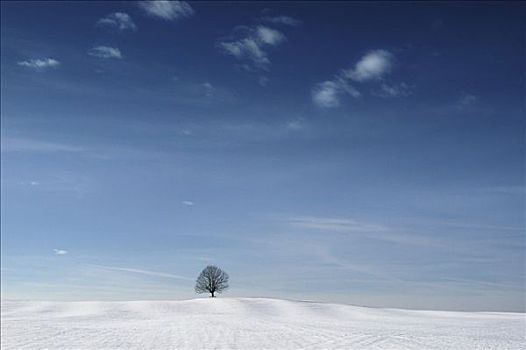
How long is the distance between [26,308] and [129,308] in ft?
40.6

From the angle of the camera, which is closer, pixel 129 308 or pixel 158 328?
pixel 158 328

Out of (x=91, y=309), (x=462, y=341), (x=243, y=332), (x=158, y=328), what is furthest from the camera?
(x=91, y=309)

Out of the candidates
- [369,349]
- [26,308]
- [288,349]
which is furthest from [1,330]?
[26,308]

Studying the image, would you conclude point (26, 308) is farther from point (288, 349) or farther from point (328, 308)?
point (288, 349)

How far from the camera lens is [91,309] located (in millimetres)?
61656

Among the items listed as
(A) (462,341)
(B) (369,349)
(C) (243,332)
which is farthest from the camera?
(C) (243,332)

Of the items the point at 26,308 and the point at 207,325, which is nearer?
the point at 207,325

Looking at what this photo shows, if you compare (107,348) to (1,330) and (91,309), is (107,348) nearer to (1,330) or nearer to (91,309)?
(1,330)

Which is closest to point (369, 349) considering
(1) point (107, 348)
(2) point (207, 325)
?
(1) point (107, 348)

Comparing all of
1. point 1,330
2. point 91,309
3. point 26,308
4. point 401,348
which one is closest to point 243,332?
point 401,348

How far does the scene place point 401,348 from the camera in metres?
25.7

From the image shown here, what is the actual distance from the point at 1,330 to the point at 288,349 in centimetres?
1943

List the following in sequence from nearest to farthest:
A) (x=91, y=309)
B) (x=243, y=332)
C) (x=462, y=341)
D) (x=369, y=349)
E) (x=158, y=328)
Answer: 1. (x=369, y=349)
2. (x=462, y=341)
3. (x=243, y=332)
4. (x=158, y=328)
5. (x=91, y=309)

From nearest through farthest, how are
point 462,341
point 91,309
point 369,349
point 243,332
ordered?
1. point 369,349
2. point 462,341
3. point 243,332
4. point 91,309
